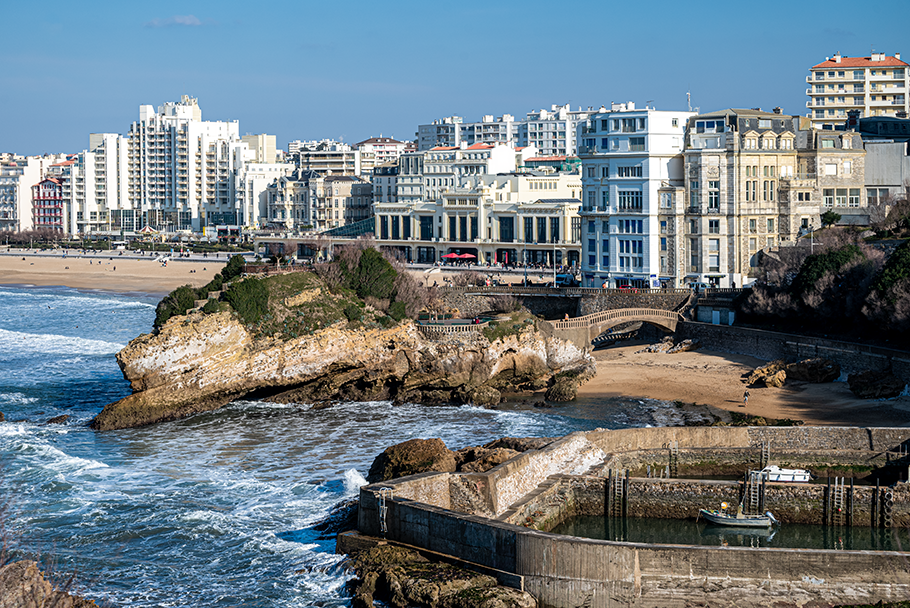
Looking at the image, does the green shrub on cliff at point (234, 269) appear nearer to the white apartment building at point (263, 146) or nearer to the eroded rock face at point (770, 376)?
the eroded rock face at point (770, 376)

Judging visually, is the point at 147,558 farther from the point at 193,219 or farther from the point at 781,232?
the point at 193,219

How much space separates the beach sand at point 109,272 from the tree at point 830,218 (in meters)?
50.4

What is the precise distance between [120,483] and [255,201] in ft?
447

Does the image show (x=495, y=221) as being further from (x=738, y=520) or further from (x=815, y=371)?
(x=738, y=520)

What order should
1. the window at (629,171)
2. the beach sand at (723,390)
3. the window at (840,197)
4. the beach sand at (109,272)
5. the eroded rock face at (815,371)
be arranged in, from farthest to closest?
the beach sand at (109,272) → the window at (840,197) → the window at (629,171) → the eroded rock face at (815,371) → the beach sand at (723,390)

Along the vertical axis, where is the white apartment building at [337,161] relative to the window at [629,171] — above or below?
above

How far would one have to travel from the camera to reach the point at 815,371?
4878cm

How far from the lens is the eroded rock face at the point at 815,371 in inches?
1909

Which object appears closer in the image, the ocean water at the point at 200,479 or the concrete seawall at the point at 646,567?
the concrete seawall at the point at 646,567

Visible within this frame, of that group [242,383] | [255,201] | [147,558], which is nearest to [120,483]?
[147,558]

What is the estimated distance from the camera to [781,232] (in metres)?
67.3

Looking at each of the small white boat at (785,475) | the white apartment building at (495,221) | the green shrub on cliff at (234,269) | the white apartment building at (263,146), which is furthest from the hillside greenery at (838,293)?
the white apartment building at (263,146)

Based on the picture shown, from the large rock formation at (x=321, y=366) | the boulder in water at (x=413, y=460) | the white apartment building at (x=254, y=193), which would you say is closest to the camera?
the boulder in water at (x=413, y=460)

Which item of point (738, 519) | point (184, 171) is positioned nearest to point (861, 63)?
point (738, 519)
